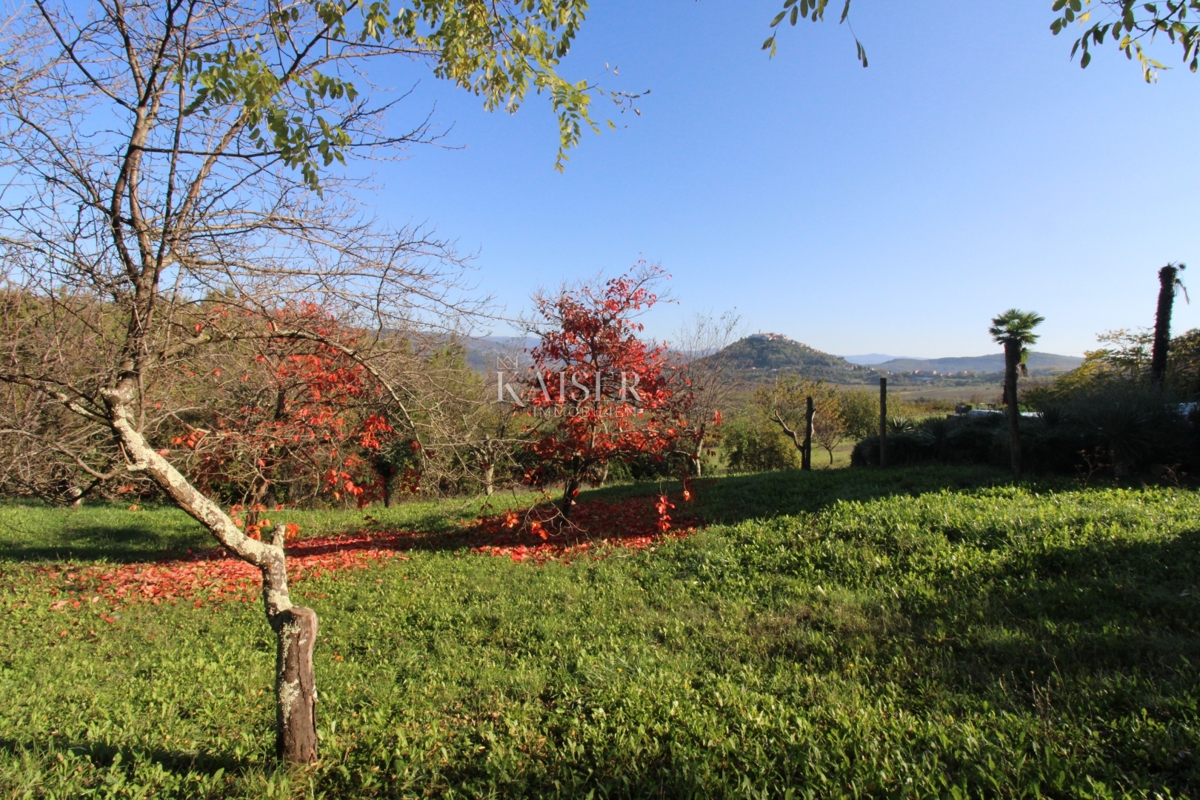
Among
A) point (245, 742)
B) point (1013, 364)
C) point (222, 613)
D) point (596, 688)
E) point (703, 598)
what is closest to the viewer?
point (245, 742)

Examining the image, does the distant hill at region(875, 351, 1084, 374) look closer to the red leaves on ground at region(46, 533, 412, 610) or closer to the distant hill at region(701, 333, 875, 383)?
the distant hill at region(701, 333, 875, 383)

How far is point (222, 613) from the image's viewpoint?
6516 millimetres

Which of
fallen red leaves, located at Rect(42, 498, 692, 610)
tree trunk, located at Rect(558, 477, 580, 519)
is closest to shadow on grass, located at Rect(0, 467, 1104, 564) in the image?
fallen red leaves, located at Rect(42, 498, 692, 610)

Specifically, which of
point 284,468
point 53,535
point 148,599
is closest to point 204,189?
point 148,599

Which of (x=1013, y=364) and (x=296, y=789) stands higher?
(x=1013, y=364)

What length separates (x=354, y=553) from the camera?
354 inches

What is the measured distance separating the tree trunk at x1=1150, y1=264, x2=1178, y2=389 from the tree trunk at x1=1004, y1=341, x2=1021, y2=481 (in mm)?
9483

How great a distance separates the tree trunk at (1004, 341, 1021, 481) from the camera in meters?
9.85

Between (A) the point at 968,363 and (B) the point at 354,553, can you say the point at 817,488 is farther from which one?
(A) the point at 968,363

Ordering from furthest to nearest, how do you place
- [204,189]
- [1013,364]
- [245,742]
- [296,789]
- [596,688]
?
[1013,364] → [596,688] → [204,189] → [245,742] → [296,789]

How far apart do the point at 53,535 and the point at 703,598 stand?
12.3 metres

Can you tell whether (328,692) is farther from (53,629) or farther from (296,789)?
(53,629)

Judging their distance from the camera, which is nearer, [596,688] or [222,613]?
[596,688]

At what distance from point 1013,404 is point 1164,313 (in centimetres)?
1178
